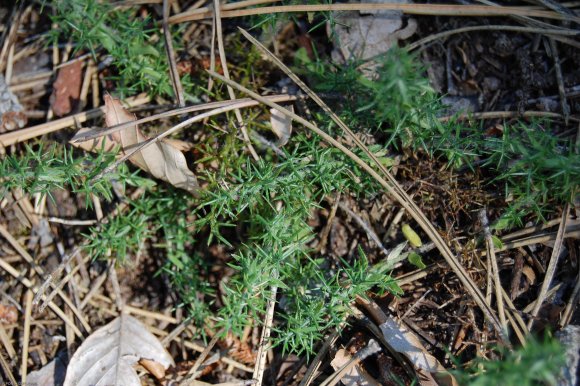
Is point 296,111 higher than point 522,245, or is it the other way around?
point 296,111

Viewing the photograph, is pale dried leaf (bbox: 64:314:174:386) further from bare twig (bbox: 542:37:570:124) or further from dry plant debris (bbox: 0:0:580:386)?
bare twig (bbox: 542:37:570:124)

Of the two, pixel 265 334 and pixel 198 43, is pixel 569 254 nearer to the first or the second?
pixel 265 334

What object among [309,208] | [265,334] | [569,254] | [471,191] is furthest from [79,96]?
[569,254]

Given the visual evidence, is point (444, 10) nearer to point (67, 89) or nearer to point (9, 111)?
point (67, 89)

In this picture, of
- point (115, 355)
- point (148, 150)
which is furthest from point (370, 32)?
point (115, 355)

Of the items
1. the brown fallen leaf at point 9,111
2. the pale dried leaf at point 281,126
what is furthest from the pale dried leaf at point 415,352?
the brown fallen leaf at point 9,111

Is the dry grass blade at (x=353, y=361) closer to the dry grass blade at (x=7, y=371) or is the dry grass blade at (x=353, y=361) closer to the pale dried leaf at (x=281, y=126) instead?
the pale dried leaf at (x=281, y=126)
